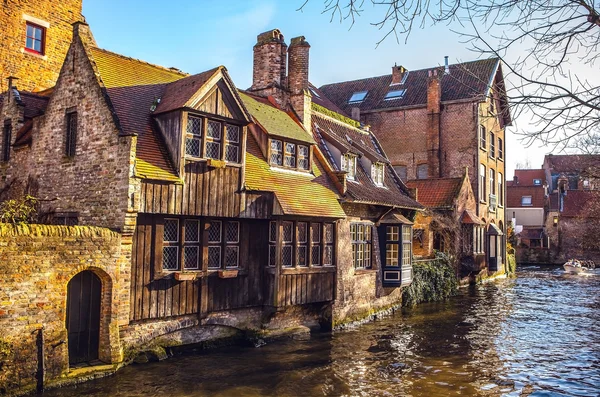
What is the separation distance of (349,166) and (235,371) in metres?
10.4

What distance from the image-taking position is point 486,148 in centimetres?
3728

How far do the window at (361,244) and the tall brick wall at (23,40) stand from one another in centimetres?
1489

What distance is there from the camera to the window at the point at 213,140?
14062mm

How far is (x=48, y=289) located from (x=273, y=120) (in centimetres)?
927

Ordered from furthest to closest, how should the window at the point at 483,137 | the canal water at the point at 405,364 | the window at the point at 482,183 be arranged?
the window at the point at 483,137 < the window at the point at 482,183 < the canal water at the point at 405,364

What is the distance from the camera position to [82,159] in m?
13.8

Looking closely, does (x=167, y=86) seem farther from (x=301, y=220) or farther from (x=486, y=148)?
(x=486, y=148)

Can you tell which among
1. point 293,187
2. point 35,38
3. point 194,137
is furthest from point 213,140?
point 35,38

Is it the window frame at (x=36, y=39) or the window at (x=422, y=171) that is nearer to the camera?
the window frame at (x=36, y=39)

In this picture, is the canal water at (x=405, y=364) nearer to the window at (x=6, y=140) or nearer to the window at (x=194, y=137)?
the window at (x=194, y=137)

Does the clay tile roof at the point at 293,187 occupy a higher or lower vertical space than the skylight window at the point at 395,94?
lower

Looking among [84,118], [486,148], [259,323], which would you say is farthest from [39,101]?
[486,148]

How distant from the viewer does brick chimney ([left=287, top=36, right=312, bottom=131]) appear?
20016mm

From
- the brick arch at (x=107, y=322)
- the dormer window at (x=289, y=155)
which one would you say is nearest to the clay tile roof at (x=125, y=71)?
the dormer window at (x=289, y=155)
